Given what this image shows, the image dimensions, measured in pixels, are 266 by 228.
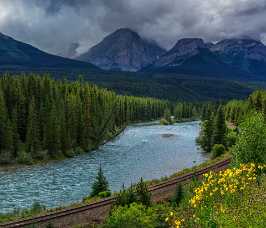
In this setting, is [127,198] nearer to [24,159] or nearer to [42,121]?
[24,159]

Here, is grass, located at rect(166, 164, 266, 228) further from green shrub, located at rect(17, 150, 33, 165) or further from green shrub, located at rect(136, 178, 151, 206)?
green shrub, located at rect(17, 150, 33, 165)

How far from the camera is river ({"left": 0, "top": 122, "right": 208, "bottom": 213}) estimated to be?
55.7 m

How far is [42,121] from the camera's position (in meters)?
95.7

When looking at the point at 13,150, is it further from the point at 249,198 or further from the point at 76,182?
the point at 249,198

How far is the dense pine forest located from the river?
13.8 feet

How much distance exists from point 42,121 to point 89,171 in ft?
81.4

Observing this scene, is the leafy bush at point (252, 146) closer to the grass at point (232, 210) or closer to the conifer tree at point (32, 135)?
the grass at point (232, 210)

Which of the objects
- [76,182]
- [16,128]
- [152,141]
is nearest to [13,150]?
[16,128]

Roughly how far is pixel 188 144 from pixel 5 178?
59.1 meters

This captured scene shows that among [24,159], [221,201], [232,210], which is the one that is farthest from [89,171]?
[232,210]

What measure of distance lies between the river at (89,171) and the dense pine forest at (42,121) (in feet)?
13.8

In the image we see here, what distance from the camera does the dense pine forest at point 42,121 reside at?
86688 mm

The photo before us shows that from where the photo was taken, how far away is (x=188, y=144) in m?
118

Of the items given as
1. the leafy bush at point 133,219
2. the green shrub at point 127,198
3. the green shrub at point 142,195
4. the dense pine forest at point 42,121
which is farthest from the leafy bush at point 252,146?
the dense pine forest at point 42,121
